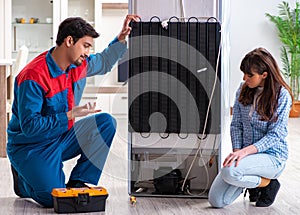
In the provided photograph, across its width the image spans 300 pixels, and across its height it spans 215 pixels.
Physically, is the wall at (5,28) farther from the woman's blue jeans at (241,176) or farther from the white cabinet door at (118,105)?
the woman's blue jeans at (241,176)

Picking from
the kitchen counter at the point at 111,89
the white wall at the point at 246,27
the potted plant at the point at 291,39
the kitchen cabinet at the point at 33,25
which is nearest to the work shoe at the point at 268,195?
the kitchen counter at the point at 111,89

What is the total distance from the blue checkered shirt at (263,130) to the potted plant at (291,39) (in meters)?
4.43

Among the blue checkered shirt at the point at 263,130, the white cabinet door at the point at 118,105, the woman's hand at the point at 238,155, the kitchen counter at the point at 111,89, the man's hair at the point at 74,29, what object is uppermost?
the man's hair at the point at 74,29

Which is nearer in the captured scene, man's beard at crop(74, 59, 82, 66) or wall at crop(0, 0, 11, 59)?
man's beard at crop(74, 59, 82, 66)

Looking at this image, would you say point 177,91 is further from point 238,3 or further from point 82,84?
point 238,3

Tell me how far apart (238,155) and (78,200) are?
0.74 meters

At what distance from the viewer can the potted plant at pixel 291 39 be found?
7781mm

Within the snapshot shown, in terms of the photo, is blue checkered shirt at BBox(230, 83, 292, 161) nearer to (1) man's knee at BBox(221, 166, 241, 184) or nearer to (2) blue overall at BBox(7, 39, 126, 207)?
(1) man's knee at BBox(221, 166, 241, 184)

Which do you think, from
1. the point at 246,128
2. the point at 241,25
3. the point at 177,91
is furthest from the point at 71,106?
the point at 241,25

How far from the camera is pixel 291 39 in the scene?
7812 mm

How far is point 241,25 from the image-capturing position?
7984 mm

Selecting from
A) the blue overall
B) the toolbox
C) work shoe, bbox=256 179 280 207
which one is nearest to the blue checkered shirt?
work shoe, bbox=256 179 280 207

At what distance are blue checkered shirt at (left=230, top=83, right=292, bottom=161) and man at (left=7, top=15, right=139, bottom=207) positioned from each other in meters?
0.60

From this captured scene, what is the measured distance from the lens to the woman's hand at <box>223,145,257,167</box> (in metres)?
3.23
